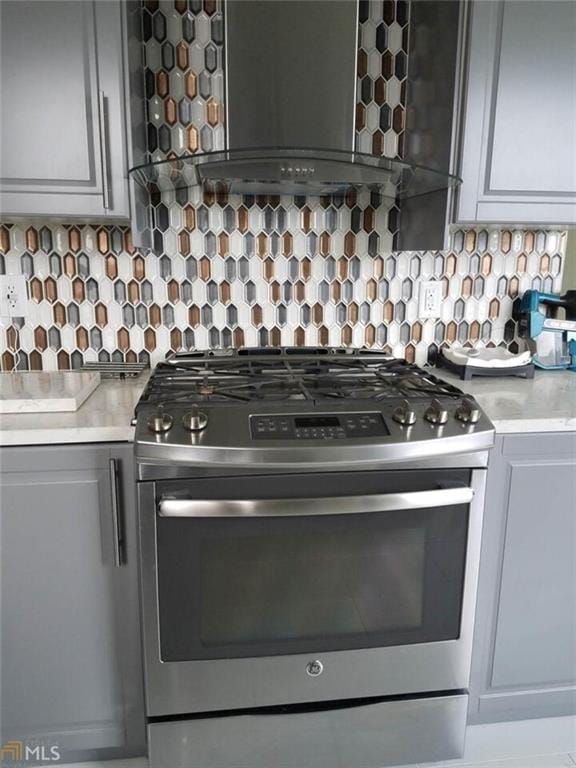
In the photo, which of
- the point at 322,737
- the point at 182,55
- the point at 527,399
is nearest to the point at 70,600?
the point at 322,737

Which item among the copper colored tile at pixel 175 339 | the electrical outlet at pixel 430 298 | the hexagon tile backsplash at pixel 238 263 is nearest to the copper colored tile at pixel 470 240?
the hexagon tile backsplash at pixel 238 263

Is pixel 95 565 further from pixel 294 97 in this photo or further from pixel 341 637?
pixel 294 97

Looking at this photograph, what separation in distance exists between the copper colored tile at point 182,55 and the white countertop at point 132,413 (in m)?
0.95

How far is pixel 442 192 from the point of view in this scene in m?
1.47

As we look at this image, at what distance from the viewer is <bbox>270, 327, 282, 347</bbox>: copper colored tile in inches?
69.7

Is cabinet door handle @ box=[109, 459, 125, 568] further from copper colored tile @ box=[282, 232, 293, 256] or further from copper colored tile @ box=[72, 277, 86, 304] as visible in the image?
copper colored tile @ box=[282, 232, 293, 256]

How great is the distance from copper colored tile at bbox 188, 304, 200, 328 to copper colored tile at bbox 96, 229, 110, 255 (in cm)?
32

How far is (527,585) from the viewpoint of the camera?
4.51 ft

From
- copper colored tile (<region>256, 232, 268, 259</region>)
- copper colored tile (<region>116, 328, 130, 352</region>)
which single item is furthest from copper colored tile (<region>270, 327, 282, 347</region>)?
copper colored tile (<region>116, 328, 130, 352</region>)

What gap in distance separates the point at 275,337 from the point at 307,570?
2.70 feet

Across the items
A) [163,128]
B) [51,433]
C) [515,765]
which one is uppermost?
[163,128]

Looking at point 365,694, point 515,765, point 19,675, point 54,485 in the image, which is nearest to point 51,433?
point 54,485

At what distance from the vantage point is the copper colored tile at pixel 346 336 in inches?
70.9

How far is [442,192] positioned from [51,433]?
3.95ft
